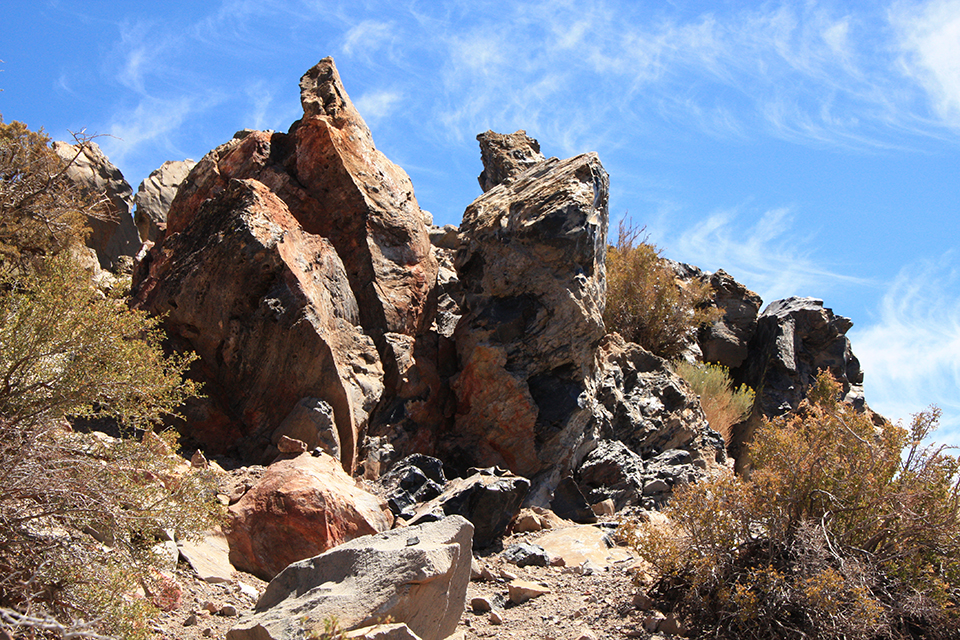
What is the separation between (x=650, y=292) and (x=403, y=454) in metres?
5.91

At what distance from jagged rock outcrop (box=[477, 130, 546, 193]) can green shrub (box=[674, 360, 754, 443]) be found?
4326 millimetres

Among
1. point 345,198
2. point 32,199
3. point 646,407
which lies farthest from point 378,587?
point 32,199

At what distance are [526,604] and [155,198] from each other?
52.0 feet

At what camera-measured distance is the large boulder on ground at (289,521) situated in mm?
5430

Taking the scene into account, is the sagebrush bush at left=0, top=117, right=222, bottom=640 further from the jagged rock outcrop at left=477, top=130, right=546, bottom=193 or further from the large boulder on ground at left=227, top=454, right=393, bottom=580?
the jagged rock outcrop at left=477, top=130, right=546, bottom=193

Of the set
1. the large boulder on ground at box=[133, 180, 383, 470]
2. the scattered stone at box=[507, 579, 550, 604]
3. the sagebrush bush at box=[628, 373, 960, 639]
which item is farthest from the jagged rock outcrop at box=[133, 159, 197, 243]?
the sagebrush bush at box=[628, 373, 960, 639]

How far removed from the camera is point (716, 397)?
470 inches

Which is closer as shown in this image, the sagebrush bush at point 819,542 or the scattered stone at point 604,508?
the sagebrush bush at point 819,542

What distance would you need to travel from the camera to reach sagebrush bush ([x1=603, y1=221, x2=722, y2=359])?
39.2 feet

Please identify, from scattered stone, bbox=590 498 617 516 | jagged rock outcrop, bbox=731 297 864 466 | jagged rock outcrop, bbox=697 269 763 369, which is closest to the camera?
scattered stone, bbox=590 498 617 516

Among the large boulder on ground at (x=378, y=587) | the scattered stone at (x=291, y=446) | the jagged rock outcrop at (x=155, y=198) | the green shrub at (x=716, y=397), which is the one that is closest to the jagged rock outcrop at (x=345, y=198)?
the scattered stone at (x=291, y=446)

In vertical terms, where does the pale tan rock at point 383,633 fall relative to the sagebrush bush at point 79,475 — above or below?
below

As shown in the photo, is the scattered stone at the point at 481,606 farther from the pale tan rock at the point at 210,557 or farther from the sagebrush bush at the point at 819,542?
the pale tan rock at the point at 210,557

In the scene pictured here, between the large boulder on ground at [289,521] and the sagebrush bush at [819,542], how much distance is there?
216 centimetres
